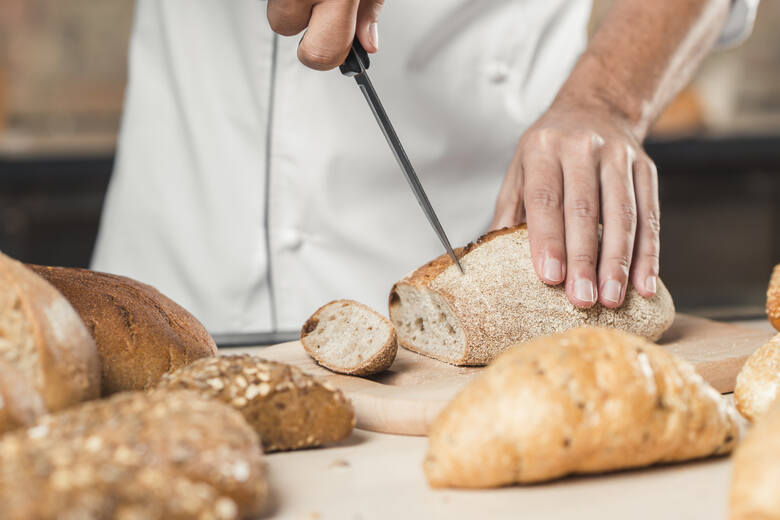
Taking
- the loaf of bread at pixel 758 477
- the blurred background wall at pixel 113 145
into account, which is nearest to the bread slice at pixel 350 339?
the loaf of bread at pixel 758 477

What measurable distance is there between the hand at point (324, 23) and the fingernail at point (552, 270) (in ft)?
1.56

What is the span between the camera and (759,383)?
950mm

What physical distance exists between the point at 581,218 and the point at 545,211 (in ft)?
0.20

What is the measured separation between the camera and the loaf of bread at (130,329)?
0.98 m

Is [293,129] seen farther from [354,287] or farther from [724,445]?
[724,445]

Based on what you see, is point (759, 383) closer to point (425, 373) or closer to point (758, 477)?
point (758, 477)

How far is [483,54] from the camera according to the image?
6.30 ft

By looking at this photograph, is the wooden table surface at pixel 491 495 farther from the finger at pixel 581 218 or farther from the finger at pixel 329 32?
the finger at pixel 329 32

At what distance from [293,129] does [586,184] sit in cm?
72

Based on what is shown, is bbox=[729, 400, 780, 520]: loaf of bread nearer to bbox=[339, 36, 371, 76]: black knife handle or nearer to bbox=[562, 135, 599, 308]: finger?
bbox=[562, 135, 599, 308]: finger

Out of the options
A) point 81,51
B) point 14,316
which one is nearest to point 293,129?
point 14,316

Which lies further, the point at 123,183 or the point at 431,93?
the point at 123,183

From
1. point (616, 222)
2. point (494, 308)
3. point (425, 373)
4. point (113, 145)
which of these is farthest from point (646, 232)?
point (113, 145)

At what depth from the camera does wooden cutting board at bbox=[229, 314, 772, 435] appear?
1.02 metres
